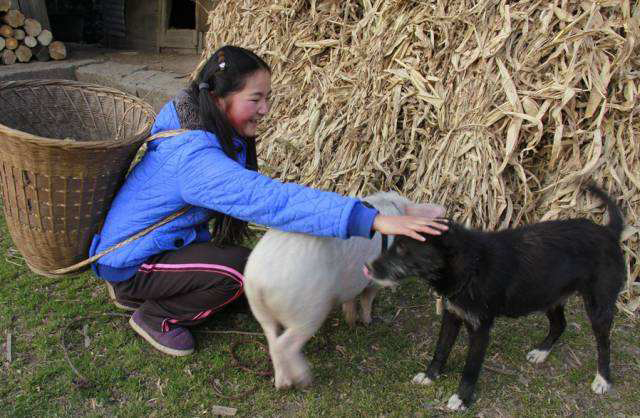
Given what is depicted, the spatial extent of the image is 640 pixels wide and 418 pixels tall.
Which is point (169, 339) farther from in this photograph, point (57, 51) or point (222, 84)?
point (57, 51)

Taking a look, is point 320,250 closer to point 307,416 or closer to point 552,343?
point 307,416

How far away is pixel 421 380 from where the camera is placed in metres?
3.27

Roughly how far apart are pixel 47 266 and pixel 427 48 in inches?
134

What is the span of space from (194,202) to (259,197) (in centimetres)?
43

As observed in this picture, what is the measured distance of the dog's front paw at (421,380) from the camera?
3.26m

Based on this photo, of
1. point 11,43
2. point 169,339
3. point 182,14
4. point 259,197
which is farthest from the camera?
point 182,14

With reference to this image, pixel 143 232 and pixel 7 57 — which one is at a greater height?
pixel 143 232

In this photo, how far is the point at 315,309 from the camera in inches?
107

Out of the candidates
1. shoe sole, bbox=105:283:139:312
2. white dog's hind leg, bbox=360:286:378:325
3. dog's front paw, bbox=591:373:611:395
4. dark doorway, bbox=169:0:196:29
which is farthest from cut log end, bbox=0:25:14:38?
dog's front paw, bbox=591:373:611:395

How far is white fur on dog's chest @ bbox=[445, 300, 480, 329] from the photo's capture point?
2.88 m

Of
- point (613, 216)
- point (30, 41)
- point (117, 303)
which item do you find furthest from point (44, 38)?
point (613, 216)

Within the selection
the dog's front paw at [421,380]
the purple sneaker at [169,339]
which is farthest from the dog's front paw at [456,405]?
the purple sneaker at [169,339]

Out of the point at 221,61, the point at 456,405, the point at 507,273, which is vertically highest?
the point at 221,61

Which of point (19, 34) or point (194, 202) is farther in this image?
point (19, 34)
